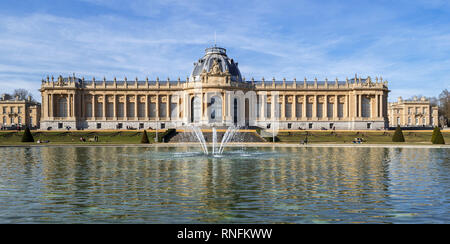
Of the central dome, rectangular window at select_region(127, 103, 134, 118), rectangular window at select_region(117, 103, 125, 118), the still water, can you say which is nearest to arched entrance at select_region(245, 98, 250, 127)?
the central dome

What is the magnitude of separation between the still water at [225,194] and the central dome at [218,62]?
65.3 meters

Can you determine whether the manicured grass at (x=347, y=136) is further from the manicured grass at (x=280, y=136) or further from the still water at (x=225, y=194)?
the still water at (x=225, y=194)

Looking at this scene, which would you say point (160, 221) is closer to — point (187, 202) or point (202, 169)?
point (187, 202)

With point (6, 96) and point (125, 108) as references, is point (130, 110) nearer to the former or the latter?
point (125, 108)

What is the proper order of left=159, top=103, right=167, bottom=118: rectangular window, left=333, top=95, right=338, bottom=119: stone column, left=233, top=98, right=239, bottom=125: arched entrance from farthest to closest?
left=333, top=95, right=338, bottom=119: stone column → left=159, top=103, right=167, bottom=118: rectangular window → left=233, top=98, right=239, bottom=125: arched entrance

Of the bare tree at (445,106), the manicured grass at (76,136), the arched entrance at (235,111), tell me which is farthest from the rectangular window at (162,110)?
the bare tree at (445,106)

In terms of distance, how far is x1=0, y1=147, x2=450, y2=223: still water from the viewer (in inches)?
463

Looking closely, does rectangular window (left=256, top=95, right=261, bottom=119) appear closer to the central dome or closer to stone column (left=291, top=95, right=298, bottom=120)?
the central dome

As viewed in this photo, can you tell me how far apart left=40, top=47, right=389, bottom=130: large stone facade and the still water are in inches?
2543

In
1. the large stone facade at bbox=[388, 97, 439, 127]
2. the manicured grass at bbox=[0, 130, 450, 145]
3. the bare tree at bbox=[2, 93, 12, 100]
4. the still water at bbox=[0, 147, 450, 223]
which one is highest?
the bare tree at bbox=[2, 93, 12, 100]

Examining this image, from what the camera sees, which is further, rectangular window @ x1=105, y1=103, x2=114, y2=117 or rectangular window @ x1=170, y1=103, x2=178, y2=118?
rectangular window @ x1=105, y1=103, x2=114, y2=117

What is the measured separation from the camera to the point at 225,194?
614 inches

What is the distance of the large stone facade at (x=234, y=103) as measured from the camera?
88.6 metres
